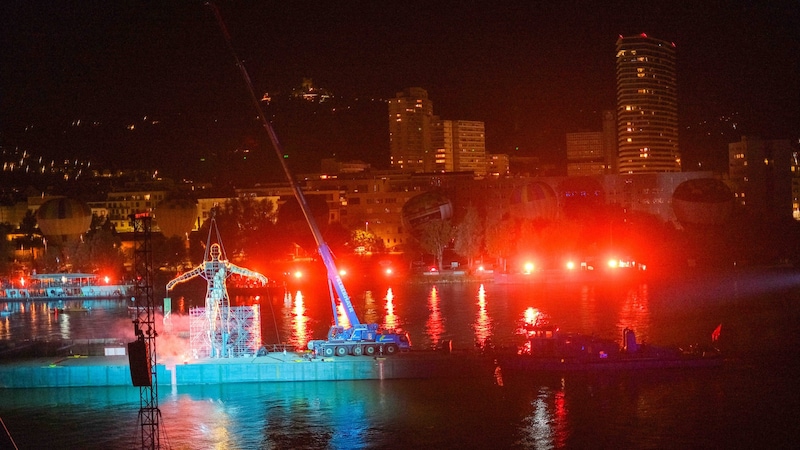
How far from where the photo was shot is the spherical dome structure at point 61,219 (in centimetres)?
5100

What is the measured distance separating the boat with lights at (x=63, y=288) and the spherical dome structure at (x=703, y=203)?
30.0 meters

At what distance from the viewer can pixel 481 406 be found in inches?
661

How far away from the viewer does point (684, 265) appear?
135 feet

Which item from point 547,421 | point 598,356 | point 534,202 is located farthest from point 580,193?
point 547,421

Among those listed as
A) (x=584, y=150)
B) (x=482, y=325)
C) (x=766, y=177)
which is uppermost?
(x=584, y=150)

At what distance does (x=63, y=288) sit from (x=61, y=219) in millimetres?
12341

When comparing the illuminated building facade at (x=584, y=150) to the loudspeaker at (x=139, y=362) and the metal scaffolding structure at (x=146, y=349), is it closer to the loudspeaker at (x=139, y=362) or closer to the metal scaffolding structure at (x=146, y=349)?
the metal scaffolding structure at (x=146, y=349)

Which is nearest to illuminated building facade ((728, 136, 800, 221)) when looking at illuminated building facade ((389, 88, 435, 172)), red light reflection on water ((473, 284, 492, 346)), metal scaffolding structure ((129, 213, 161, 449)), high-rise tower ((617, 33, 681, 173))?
high-rise tower ((617, 33, 681, 173))

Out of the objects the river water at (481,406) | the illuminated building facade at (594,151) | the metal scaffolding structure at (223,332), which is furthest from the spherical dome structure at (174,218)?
the illuminated building facade at (594,151)

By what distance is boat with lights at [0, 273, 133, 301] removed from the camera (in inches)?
1535

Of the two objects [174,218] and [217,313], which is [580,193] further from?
[217,313]

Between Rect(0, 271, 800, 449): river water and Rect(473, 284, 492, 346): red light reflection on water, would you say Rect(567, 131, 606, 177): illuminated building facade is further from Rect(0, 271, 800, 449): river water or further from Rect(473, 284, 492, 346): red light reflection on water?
Rect(0, 271, 800, 449): river water

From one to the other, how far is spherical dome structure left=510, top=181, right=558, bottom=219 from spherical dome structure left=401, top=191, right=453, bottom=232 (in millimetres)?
3932

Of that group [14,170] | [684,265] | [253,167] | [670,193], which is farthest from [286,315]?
[14,170]
